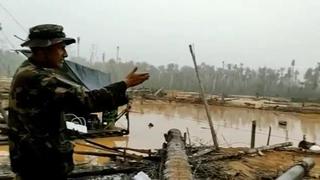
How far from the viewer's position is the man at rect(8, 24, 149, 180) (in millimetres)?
2781

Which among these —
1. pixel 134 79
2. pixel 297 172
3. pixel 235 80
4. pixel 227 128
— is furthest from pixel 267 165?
pixel 235 80

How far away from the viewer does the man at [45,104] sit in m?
2.78

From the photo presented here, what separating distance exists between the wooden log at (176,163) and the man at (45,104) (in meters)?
3.05

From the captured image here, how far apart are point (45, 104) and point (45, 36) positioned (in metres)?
0.48

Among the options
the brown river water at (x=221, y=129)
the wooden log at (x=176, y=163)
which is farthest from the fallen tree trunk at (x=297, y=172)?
the brown river water at (x=221, y=129)

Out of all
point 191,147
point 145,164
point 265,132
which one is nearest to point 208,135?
point 265,132

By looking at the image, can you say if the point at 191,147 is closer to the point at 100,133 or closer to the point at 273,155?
the point at 273,155

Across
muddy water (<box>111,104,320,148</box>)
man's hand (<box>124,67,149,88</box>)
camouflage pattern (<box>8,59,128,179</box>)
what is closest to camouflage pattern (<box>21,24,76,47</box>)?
camouflage pattern (<box>8,59,128,179</box>)

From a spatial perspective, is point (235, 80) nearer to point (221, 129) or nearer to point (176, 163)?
point (221, 129)

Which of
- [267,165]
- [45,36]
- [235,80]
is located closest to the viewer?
[45,36]

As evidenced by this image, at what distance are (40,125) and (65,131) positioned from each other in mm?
245

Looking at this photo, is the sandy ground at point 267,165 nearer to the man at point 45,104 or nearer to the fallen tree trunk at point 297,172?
the fallen tree trunk at point 297,172

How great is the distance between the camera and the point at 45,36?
2.96 metres

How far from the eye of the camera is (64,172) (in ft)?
10.0
